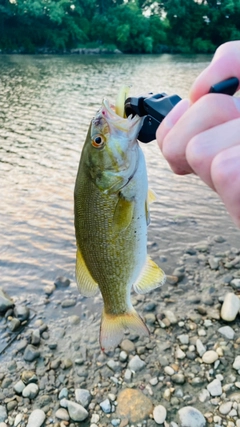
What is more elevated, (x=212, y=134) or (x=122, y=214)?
(x=212, y=134)

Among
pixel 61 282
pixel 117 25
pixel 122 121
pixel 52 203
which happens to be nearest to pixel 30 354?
pixel 61 282

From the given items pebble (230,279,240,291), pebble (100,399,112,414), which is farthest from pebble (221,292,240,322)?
pebble (100,399,112,414)

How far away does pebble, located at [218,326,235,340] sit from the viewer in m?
4.47

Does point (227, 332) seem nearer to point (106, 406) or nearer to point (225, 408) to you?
point (225, 408)

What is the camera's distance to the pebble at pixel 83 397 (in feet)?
12.4

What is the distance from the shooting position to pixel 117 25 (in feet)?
194

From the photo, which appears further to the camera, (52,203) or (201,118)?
(52,203)

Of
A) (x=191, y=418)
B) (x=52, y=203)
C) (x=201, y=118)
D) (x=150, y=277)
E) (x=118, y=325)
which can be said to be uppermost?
(x=201, y=118)

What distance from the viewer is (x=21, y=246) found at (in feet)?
22.9

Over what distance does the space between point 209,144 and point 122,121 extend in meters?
0.84

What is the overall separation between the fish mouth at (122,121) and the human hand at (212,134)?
0.46 m

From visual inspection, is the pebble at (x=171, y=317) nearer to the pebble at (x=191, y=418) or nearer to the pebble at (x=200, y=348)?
the pebble at (x=200, y=348)

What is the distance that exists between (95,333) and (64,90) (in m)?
19.8

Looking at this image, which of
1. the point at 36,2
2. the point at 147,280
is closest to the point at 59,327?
the point at 147,280
